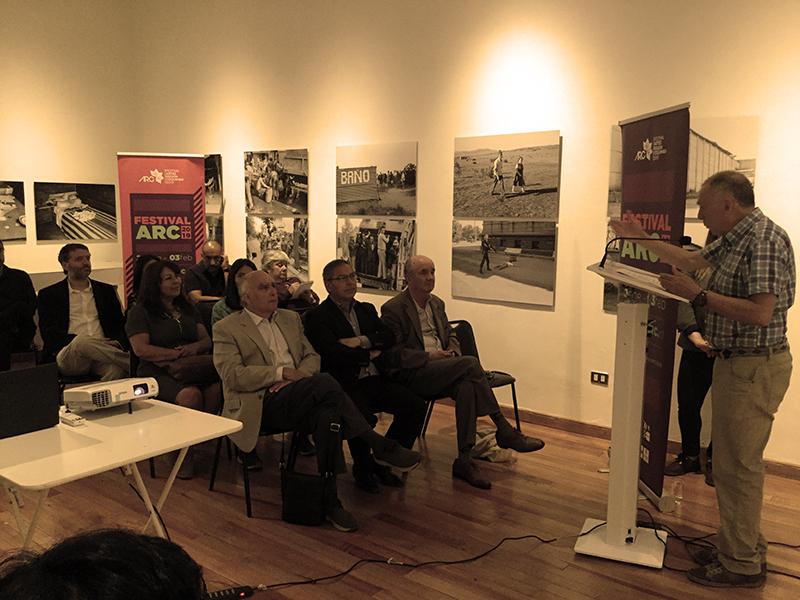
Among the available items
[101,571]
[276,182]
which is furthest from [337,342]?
[101,571]

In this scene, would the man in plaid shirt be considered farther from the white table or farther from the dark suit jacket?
the white table

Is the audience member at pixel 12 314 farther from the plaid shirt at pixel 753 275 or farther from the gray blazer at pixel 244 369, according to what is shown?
the plaid shirt at pixel 753 275

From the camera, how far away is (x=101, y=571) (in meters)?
0.58

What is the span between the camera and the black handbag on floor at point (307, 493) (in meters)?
3.73

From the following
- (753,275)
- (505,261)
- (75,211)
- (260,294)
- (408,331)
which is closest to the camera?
(753,275)

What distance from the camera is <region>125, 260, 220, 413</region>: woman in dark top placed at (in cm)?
442

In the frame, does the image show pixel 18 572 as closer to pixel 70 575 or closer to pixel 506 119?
pixel 70 575

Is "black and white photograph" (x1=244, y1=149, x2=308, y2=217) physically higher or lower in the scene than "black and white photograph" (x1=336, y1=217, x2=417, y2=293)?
higher

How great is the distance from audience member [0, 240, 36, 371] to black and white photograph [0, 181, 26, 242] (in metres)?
2.17

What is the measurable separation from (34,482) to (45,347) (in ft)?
10.6

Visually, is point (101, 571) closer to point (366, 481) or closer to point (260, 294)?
point (260, 294)

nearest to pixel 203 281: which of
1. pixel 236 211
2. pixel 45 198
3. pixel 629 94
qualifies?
pixel 236 211

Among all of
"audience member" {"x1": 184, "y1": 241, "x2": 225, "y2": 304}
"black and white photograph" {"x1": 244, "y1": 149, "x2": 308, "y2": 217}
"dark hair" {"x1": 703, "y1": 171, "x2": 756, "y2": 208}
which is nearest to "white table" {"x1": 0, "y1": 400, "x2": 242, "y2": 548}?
"dark hair" {"x1": 703, "y1": 171, "x2": 756, "y2": 208}

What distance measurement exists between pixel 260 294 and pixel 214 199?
4.15 meters
